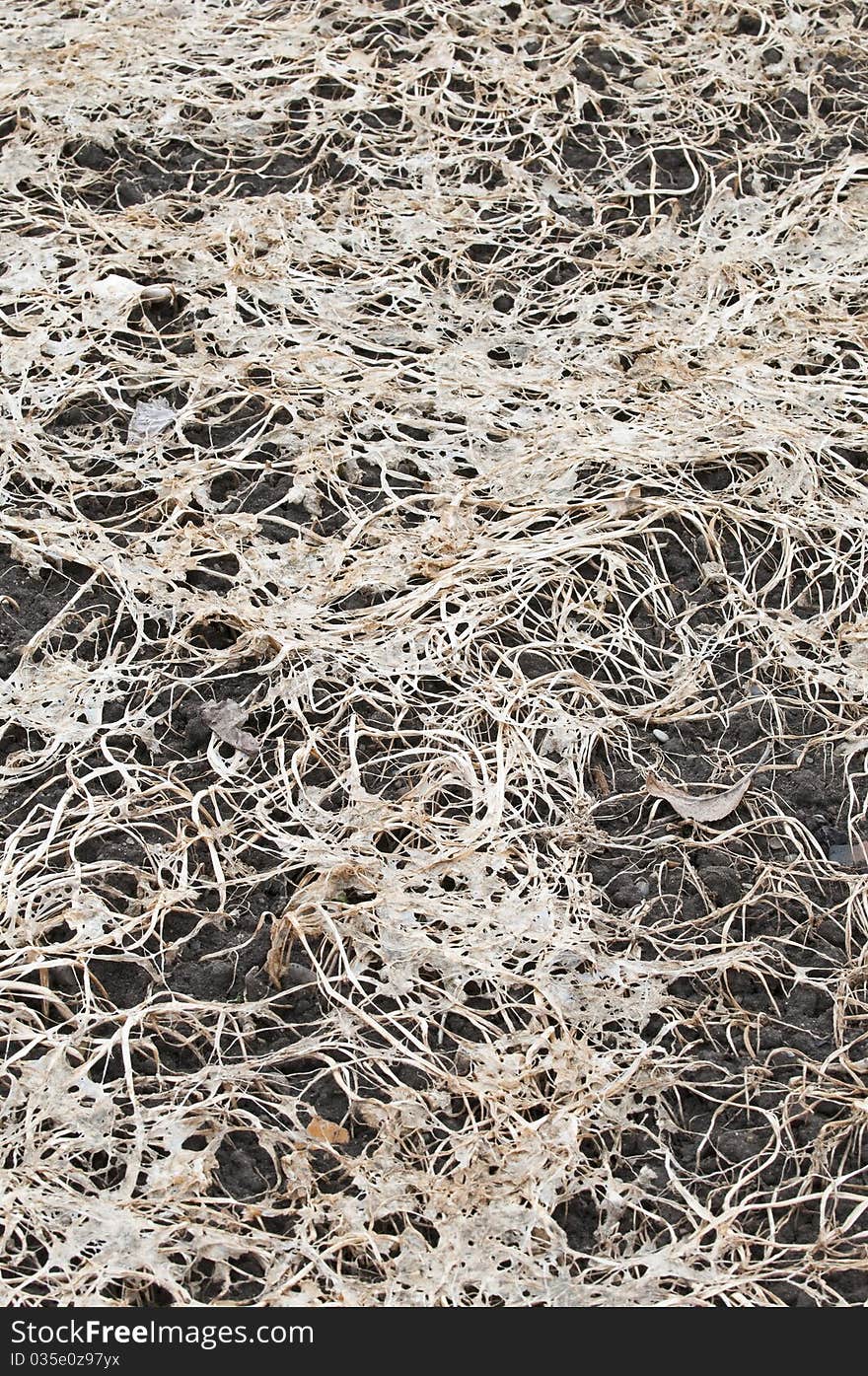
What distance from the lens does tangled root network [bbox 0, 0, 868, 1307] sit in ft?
6.95

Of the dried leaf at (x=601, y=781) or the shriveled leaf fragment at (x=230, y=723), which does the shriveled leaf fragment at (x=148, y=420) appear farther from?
the dried leaf at (x=601, y=781)

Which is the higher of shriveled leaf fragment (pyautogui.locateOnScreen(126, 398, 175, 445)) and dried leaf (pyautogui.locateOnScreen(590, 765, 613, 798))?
shriveled leaf fragment (pyautogui.locateOnScreen(126, 398, 175, 445))

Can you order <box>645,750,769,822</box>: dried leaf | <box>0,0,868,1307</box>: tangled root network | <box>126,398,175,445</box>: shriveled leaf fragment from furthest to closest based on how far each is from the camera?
<box>126,398,175,445</box>: shriveled leaf fragment, <box>645,750,769,822</box>: dried leaf, <box>0,0,868,1307</box>: tangled root network

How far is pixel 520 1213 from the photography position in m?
2.08

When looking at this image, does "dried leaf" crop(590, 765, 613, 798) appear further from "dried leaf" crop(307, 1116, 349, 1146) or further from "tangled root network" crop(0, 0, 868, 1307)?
"dried leaf" crop(307, 1116, 349, 1146)

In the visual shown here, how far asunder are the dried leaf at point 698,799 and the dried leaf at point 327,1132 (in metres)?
0.74

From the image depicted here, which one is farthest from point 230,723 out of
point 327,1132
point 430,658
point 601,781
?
point 327,1132

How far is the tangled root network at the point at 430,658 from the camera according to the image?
2.12 meters

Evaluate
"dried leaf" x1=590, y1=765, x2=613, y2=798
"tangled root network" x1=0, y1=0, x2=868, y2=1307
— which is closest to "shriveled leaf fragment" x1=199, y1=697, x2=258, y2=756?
"tangled root network" x1=0, y1=0, x2=868, y2=1307

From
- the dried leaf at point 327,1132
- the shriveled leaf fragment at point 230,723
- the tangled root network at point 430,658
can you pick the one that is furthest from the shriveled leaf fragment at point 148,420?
the dried leaf at point 327,1132

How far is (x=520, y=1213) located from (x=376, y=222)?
2229mm

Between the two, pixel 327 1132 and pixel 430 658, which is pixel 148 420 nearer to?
pixel 430 658

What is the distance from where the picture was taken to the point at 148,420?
10.3ft

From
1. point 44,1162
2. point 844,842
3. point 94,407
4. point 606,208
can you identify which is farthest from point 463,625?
point 606,208
